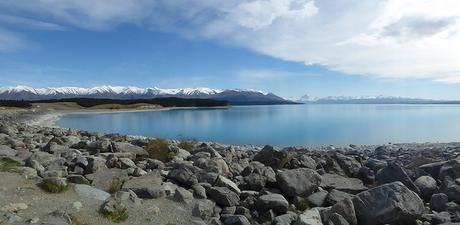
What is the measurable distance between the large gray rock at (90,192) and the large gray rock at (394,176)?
7.01 metres

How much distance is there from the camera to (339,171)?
14.3m

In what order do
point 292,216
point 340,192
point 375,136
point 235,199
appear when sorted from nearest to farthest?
point 292,216 → point 235,199 → point 340,192 → point 375,136

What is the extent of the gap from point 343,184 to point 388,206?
2873mm

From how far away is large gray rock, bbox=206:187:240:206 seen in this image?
9.92 metres

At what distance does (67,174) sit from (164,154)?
4549 mm

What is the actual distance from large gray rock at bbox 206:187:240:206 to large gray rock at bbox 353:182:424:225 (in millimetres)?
2538

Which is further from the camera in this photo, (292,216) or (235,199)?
(235,199)

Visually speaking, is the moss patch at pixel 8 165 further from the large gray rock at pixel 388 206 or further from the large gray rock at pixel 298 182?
the large gray rock at pixel 388 206

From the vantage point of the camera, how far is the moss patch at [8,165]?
1060 cm

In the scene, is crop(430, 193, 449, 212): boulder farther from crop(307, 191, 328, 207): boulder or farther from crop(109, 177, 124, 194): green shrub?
crop(109, 177, 124, 194): green shrub

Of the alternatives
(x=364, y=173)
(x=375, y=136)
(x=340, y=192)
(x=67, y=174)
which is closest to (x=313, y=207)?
(x=340, y=192)

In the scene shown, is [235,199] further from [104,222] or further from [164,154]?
[164,154]

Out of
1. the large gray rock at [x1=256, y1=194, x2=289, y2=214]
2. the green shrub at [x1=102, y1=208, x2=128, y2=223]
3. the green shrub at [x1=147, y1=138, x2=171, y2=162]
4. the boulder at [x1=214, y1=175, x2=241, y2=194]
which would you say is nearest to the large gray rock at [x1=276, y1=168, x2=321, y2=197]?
the large gray rock at [x1=256, y1=194, x2=289, y2=214]

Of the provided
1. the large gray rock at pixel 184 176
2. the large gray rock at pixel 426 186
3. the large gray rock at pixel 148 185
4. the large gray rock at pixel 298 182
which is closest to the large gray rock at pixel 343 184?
the large gray rock at pixel 298 182
